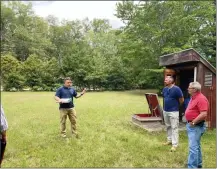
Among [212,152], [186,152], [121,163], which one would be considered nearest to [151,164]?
[121,163]

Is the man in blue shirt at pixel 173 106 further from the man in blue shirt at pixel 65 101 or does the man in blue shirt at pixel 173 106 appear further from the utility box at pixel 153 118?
the man in blue shirt at pixel 65 101

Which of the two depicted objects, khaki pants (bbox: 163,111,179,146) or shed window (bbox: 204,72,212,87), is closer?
khaki pants (bbox: 163,111,179,146)

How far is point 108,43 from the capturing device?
142 feet

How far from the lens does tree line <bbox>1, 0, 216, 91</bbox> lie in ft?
80.4

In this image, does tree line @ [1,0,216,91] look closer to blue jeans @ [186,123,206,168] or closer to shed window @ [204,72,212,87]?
shed window @ [204,72,212,87]

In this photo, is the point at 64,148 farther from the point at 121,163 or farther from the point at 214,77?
the point at 214,77

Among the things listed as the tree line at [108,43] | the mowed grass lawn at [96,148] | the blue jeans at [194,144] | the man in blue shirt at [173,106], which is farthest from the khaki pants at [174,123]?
the tree line at [108,43]

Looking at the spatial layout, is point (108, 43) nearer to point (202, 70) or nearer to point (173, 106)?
point (202, 70)

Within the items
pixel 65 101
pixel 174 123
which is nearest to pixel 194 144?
pixel 174 123

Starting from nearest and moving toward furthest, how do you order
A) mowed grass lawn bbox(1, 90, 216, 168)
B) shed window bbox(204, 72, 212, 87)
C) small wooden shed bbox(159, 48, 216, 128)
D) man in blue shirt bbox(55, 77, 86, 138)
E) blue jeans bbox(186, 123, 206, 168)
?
1. blue jeans bbox(186, 123, 206, 168)
2. mowed grass lawn bbox(1, 90, 216, 168)
3. man in blue shirt bbox(55, 77, 86, 138)
4. small wooden shed bbox(159, 48, 216, 128)
5. shed window bbox(204, 72, 212, 87)

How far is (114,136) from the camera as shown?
24.7 ft

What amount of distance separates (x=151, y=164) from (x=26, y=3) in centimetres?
4993

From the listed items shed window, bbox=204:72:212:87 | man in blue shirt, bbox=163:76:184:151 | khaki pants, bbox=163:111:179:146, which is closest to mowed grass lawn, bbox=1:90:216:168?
khaki pants, bbox=163:111:179:146

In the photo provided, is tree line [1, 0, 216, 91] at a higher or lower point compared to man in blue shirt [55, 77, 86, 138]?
higher
